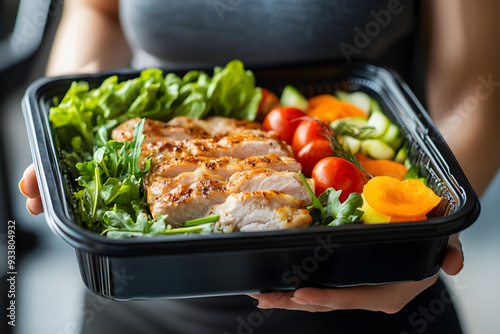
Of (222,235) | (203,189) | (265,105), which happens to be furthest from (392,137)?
(222,235)

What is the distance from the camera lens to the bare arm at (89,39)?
2.25 m

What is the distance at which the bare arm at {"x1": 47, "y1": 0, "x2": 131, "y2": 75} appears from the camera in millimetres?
2250

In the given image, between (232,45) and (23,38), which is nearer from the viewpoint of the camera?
(232,45)

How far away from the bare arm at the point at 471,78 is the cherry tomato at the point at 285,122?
0.59m

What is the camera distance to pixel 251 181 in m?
1.50

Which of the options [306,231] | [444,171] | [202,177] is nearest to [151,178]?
[202,177]

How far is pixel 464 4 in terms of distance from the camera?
75.5 inches

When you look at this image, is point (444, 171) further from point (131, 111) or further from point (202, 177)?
point (131, 111)

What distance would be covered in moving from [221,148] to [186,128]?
185 millimetres

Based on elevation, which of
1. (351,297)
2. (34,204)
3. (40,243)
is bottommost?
(40,243)

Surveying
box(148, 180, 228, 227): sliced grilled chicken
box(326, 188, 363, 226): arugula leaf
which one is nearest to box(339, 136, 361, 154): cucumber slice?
box(326, 188, 363, 226): arugula leaf

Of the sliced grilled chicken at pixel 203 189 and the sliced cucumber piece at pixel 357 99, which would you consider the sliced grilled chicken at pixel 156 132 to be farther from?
the sliced cucumber piece at pixel 357 99

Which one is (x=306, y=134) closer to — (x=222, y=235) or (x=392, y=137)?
(x=392, y=137)

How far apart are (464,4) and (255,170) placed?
3.24 feet
